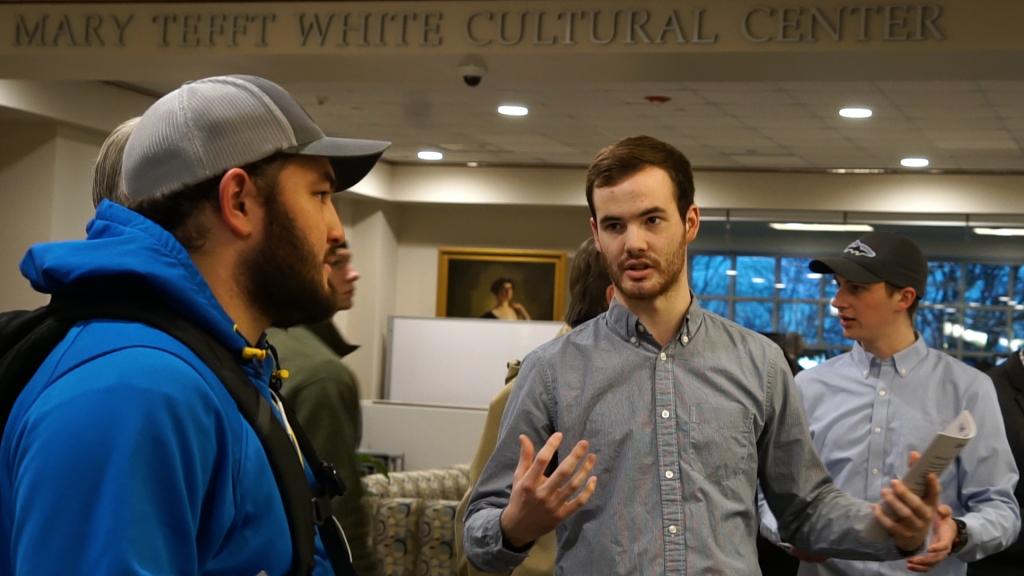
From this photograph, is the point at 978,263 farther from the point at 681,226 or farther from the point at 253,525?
the point at 253,525

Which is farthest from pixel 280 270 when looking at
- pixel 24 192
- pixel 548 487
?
pixel 24 192

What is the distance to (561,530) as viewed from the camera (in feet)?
6.48

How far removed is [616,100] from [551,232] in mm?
5072

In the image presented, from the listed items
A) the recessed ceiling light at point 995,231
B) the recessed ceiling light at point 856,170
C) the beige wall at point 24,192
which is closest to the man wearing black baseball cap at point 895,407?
the beige wall at point 24,192

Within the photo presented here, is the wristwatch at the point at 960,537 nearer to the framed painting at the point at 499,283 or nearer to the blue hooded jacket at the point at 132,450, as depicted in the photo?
the blue hooded jacket at the point at 132,450

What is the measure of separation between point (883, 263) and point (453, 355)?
9.68 metres

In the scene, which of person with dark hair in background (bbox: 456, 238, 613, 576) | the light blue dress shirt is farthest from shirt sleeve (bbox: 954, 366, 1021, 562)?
person with dark hair in background (bbox: 456, 238, 613, 576)

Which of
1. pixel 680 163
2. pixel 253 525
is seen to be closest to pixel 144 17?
pixel 680 163

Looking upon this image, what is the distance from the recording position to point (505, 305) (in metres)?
13.4

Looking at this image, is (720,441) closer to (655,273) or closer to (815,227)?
(655,273)

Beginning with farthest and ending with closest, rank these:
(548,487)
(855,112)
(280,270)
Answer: (855,112) < (548,487) < (280,270)

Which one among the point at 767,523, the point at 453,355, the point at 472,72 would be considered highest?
the point at 472,72

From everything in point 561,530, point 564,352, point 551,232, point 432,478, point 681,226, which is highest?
point 551,232

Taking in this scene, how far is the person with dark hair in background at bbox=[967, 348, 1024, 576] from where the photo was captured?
340cm
